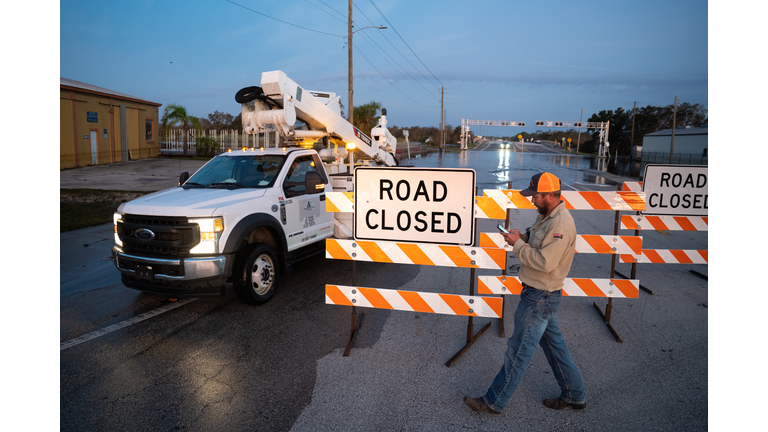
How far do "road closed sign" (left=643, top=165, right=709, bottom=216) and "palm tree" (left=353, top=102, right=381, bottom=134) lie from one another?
39422 millimetres

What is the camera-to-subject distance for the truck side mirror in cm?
661

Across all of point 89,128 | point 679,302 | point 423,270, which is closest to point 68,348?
point 423,270

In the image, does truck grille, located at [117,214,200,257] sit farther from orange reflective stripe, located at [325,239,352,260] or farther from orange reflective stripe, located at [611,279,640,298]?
orange reflective stripe, located at [611,279,640,298]

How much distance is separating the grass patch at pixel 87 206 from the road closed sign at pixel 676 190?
12.0m

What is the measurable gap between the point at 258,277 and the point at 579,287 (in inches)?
154

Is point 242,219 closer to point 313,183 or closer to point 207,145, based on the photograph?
point 313,183

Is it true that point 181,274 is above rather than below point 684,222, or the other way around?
below

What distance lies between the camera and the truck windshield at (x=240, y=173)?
6621mm

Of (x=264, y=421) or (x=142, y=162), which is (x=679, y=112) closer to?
(x=142, y=162)

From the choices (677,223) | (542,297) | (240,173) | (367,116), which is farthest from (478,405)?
(367,116)

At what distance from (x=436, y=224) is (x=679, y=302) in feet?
13.3

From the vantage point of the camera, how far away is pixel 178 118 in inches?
1405

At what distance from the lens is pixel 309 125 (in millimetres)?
9695

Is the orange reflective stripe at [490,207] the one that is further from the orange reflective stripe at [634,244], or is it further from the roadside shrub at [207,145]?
the roadside shrub at [207,145]
